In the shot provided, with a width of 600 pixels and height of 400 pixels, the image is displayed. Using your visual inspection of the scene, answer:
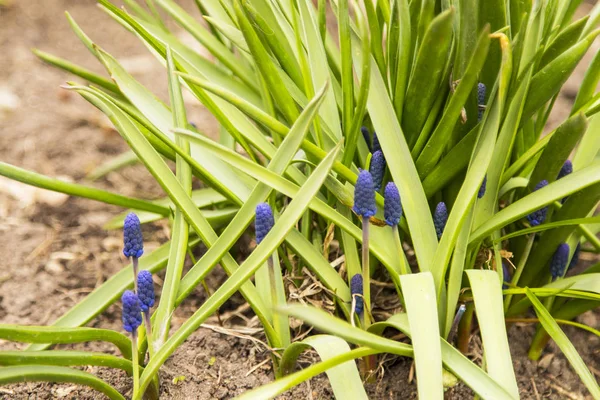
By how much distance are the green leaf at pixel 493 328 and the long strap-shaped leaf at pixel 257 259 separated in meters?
0.41

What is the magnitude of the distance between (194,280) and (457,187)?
0.72 m

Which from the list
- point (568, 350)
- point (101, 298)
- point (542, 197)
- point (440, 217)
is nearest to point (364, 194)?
point (440, 217)

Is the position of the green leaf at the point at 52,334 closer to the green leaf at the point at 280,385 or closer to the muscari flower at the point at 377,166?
the green leaf at the point at 280,385

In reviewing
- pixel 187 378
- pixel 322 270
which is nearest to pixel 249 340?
pixel 187 378

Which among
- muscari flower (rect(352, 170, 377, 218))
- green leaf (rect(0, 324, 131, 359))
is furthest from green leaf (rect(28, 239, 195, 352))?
muscari flower (rect(352, 170, 377, 218))

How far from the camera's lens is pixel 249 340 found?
184cm

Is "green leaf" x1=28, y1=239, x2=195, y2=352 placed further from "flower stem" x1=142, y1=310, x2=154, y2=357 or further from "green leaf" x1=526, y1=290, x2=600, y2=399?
"green leaf" x1=526, y1=290, x2=600, y2=399

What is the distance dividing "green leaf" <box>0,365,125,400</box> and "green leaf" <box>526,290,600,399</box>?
39.4 inches

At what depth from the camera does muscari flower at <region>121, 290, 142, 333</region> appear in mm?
1345

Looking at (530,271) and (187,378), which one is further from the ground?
(530,271)

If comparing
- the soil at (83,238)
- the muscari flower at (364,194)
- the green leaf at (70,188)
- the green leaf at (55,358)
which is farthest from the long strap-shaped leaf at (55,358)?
the muscari flower at (364,194)

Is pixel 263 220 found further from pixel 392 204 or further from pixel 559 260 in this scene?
pixel 559 260

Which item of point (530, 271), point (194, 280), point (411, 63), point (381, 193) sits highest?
point (411, 63)

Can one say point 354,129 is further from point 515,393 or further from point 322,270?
point 515,393
